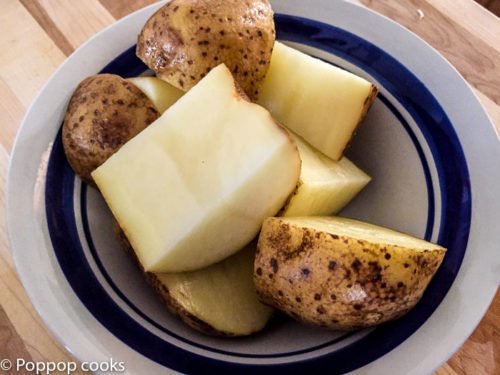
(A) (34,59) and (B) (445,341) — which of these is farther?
(A) (34,59)

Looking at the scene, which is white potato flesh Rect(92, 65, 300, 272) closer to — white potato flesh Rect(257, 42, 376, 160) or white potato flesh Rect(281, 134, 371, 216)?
white potato flesh Rect(281, 134, 371, 216)

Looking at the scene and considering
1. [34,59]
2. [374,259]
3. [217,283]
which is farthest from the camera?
Result: [34,59]

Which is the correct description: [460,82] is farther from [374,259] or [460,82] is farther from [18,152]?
[18,152]

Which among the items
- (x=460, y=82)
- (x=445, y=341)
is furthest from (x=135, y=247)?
(x=460, y=82)

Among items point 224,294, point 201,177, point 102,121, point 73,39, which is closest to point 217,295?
point 224,294

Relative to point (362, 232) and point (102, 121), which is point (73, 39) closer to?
point (102, 121)

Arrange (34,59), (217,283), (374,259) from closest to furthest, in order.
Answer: (374,259) < (217,283) < (34,59)
